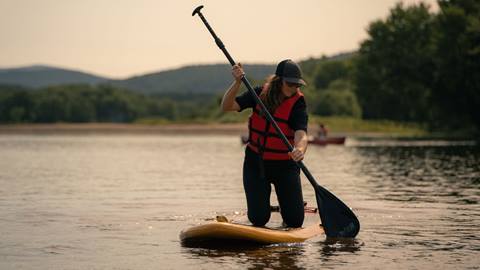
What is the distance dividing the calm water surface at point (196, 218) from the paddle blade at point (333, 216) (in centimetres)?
17

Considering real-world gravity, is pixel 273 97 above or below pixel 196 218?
above

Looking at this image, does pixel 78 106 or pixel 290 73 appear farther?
pixel 78 106

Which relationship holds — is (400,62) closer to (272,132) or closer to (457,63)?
(457,63)

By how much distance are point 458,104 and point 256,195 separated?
57.3m

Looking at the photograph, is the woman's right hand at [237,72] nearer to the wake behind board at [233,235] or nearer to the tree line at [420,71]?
the wake behind board at [233,235]

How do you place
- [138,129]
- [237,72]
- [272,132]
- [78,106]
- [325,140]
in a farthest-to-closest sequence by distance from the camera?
[78,106]
[138,129]
[325,140]
[272,132]
[237,72]

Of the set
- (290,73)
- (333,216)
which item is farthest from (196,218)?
(290,73)

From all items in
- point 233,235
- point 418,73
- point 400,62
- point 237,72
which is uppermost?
point 400,62

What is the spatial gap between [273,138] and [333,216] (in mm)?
1387

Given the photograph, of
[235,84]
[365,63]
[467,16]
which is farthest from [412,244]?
[365,63]

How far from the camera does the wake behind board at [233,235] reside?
1053 cm

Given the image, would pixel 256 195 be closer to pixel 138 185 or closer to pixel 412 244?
pixel 412 244

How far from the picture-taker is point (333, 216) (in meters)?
11.6

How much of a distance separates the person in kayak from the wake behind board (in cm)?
41
